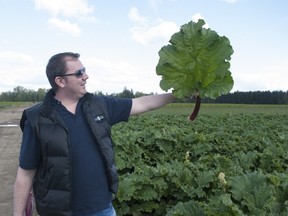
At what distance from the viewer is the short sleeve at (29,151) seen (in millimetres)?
3299

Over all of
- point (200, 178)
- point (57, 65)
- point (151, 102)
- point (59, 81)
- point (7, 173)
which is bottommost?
point (7, 173)

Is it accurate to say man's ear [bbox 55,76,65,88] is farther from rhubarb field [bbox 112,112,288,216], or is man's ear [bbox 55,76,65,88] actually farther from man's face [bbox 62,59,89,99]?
rhubarb field [bbox 112,112,288,216]

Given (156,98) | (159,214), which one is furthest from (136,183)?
(156,98)

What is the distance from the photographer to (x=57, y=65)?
11.0 ft

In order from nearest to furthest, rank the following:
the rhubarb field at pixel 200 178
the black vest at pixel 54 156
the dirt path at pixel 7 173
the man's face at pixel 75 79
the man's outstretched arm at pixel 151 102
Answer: the black vest at pixel 54 156 < the man's face at pixel 75 79 < the rhubarb field at pixel 200 178 < the man's outstretched arm at pixel 151 102 < the dirt path at pixel 7 173

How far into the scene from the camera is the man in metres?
3.23

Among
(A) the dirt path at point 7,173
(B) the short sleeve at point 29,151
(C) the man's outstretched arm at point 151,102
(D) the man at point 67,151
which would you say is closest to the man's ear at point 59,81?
(D) the man at point 67,151

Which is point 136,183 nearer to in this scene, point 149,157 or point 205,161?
point 205,161

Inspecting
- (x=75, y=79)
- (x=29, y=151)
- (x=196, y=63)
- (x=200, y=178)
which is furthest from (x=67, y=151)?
(x=200, y=178)

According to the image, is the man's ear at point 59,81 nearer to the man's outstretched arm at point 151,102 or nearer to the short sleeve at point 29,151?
the short sleeve at point 29,151

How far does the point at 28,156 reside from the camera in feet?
10.9

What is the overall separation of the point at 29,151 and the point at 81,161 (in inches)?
15.5

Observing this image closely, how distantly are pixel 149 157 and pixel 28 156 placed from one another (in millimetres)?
6418

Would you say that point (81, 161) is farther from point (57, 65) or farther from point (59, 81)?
point (57, 65)
